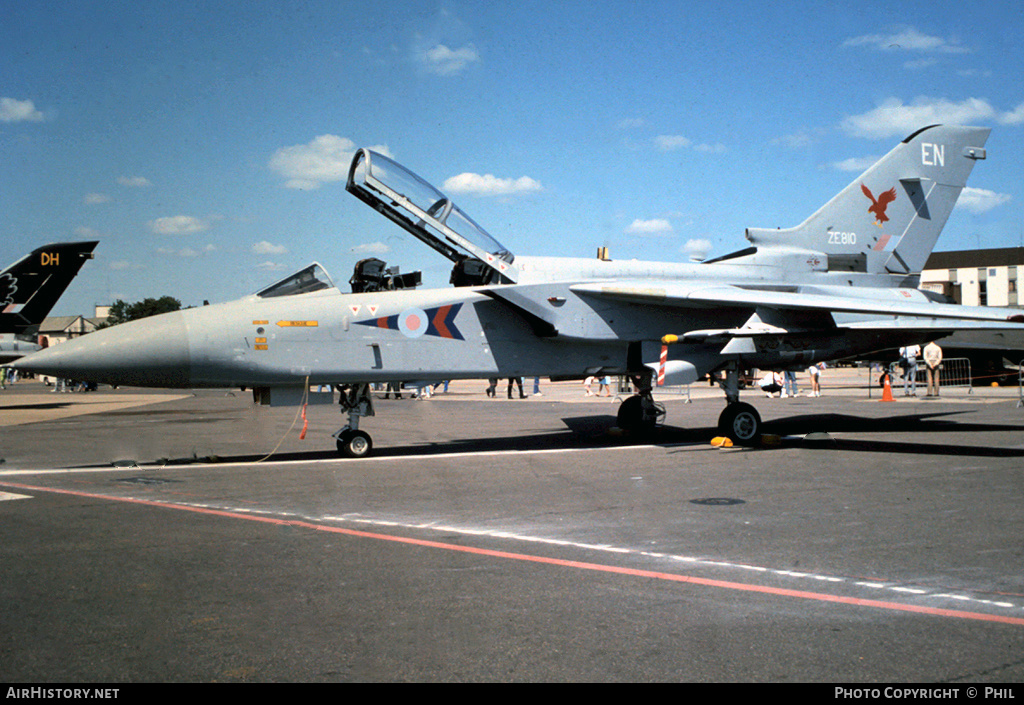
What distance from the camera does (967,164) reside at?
15750 millimetres

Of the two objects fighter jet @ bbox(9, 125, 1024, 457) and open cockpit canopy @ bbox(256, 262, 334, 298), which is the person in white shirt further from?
open cockpit canopy @ bbox(256, 262, 334, 298)

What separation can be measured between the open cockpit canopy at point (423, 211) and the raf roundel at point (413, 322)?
128 centimetres

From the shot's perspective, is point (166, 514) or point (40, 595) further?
point (166, 514)

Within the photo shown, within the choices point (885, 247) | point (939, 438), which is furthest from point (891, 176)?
point (939, 438)

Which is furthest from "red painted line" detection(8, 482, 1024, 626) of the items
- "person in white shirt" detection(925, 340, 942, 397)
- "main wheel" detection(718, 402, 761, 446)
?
"person in white shirt" detection(925, 340, 942, 397)

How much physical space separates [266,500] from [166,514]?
1026 millimetres

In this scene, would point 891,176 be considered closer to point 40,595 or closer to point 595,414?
point 595,414

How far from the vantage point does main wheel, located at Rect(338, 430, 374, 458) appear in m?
11.6

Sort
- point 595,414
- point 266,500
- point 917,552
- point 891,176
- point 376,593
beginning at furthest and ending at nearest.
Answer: point 595,414 → point 891,176 → point 266,500 → point 917,552 → point 376,593

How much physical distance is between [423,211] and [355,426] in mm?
3413

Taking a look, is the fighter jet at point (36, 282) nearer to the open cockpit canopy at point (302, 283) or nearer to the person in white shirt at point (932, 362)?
the open cockpit canopy at point (302, 283)

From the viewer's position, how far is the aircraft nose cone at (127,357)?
9.55 m

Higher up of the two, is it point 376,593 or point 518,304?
point 518,304

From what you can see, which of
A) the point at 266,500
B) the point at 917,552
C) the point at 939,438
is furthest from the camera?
the point at 939,438
